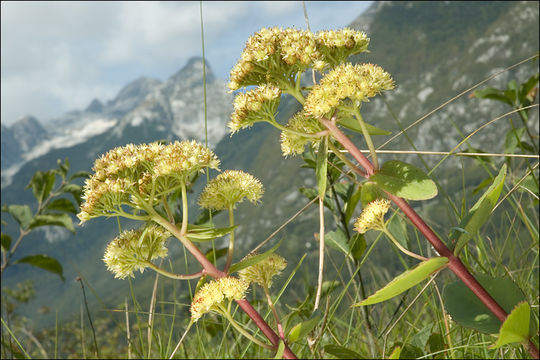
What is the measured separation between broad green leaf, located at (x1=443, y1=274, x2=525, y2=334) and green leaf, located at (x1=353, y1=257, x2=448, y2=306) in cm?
25

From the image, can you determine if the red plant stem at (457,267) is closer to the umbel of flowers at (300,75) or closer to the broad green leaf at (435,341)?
the umbel of flowers at (300,75)

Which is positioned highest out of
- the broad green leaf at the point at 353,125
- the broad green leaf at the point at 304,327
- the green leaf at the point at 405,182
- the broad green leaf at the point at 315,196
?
the broad green leaf at the point at 353,125

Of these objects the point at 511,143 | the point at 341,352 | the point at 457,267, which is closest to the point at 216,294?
the point at 341,352

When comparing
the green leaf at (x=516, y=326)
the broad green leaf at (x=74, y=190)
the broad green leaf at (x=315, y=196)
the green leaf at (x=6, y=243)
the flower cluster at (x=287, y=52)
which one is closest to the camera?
the green leaf at (x=516, y=326)

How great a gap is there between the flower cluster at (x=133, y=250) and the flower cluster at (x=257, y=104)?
58 centimetres

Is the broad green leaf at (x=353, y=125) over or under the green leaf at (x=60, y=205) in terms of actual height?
over

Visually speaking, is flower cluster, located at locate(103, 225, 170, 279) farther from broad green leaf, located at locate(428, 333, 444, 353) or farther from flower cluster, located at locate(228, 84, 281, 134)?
broad green leaf, located at locate(428, 333, 444, 353)

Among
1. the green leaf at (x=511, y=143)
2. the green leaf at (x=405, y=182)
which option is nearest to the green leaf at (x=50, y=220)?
the green leaf at (x=405, y=182)

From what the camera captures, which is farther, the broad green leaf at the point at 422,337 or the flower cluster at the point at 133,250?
the broad green leaf at the point at 422,337

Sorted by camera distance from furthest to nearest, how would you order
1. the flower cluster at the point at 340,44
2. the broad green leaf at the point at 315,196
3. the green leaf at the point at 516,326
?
the broad green leaf at the point at 315,196, the flower cluster at the point at 340,44, the green leaf at the point at 516,326

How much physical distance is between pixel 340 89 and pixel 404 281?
28.2 inches

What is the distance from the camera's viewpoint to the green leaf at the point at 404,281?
1.36 meters

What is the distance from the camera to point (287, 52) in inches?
67.2

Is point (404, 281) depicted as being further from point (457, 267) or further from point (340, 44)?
point (340, 44)
